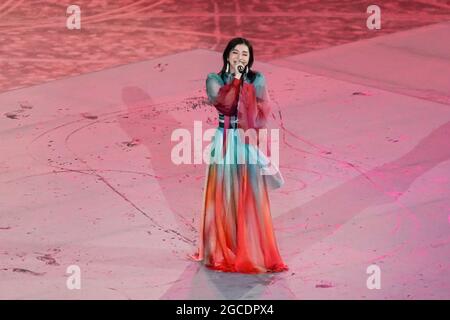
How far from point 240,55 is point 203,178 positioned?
2.34 meters

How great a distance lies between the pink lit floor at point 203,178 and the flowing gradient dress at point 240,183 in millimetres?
199

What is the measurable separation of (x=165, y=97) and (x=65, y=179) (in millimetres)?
2413

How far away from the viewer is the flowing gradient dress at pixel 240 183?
9.16 metres

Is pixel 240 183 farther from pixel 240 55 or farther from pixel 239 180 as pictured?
pixel 240 55

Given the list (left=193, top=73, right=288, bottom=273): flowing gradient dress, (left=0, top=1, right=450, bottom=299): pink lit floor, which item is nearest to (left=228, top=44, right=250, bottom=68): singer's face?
(left=193, top=73, right=288, bottom=273): flowing gradient dress

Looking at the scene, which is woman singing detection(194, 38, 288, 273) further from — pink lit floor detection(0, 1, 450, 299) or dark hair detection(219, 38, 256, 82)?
pink lit floor detection(0, 1, 450, 299)

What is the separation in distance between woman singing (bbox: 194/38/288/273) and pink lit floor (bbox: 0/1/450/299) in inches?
7.6

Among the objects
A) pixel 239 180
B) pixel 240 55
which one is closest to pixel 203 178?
pixel 239 180

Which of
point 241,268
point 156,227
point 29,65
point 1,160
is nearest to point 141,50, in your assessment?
point 29,65

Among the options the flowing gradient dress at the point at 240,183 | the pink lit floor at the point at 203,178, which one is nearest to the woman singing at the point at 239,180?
the flowing gradient dress at the point at 240,183

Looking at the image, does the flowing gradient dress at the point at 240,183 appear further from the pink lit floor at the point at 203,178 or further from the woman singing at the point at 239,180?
the pink lit floor at the point at 203,178

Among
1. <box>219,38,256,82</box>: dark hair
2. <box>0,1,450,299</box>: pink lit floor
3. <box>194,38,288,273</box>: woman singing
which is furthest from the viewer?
<box>0,1,450,299</box>: pink lit floor

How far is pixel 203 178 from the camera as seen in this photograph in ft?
36.7

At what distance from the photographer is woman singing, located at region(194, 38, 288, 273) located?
915 centimetres
